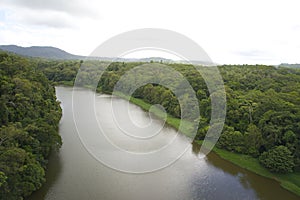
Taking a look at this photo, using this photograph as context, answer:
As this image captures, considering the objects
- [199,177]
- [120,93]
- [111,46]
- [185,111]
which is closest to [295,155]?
[199,177]

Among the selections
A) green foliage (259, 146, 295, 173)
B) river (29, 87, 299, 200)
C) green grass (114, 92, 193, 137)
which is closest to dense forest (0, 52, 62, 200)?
river (29, 87, 299, 200)

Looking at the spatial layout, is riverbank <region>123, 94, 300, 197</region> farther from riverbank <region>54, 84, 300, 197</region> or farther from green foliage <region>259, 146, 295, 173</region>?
green foliage <region>259, 146, 295, 173</region>

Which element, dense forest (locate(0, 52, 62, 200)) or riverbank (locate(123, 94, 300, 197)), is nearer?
dense forest (locate(0, 52, 62, 200))

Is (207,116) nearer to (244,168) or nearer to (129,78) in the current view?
(244,168)

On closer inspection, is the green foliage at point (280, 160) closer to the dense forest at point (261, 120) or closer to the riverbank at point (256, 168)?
the dense forest at point (261, 120)

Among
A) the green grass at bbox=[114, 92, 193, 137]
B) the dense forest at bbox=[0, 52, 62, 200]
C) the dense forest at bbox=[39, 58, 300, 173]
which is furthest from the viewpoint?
the green grass at bbox=[114, 92, 193, 137]

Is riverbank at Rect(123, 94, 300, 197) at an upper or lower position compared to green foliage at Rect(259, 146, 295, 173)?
lower
